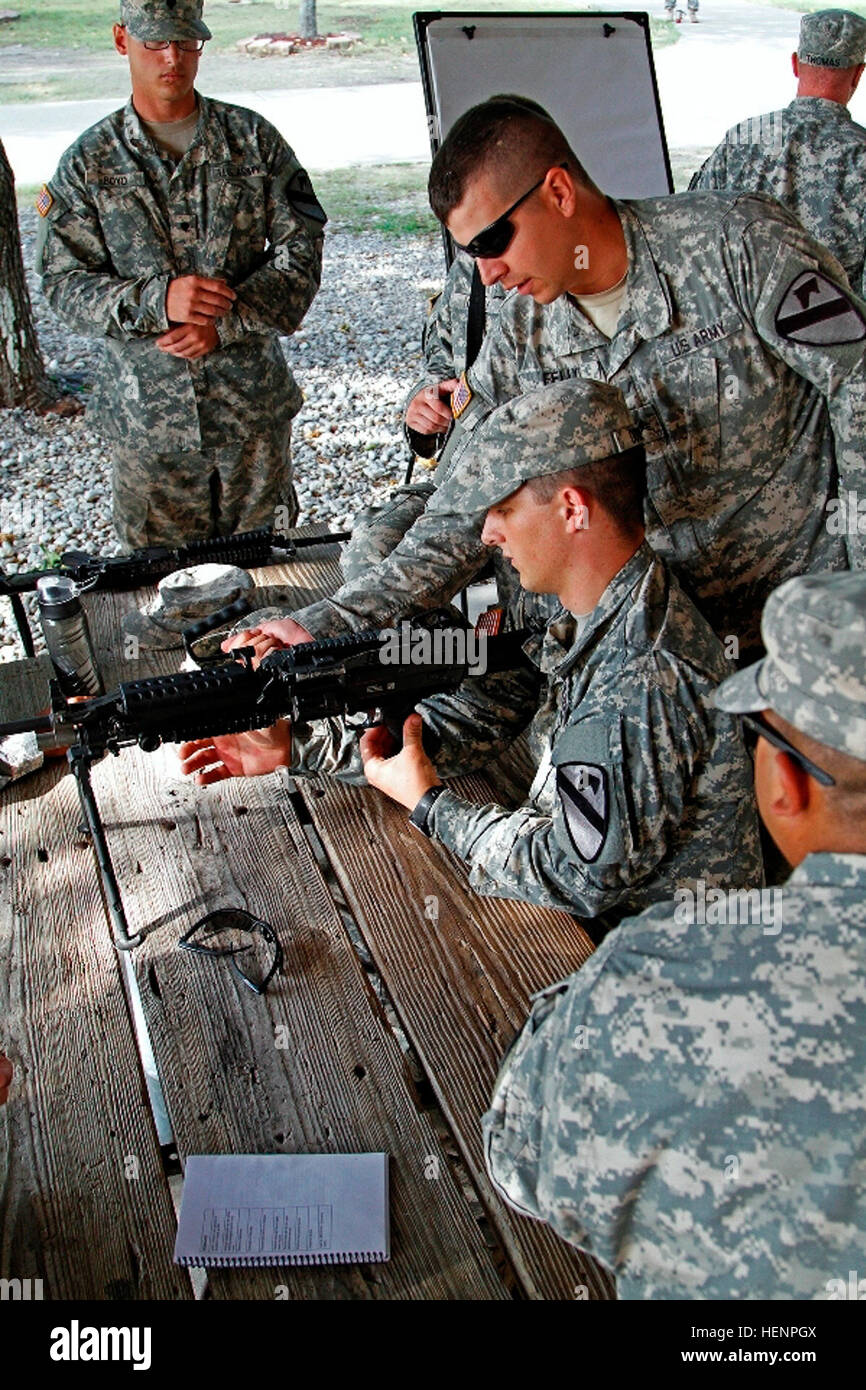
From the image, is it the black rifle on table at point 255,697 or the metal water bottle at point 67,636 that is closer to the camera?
the black rifle on table at point 255,697

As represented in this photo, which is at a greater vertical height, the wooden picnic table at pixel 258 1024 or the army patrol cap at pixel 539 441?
the army patrol cap at pixel 539 441

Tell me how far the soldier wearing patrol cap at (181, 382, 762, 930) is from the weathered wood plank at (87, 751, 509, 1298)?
0.21m

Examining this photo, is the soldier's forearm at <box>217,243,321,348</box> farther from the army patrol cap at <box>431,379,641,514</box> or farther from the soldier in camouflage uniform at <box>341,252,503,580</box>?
the army patrol cap at <box>431,379,641,514</box>

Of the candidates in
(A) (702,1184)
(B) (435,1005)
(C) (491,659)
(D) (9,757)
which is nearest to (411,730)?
(C) (491,659)

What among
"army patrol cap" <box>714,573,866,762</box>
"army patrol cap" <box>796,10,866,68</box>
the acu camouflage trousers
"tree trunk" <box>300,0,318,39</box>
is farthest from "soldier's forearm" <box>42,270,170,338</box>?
"tree trunk" <box>300,0,318,39</box>

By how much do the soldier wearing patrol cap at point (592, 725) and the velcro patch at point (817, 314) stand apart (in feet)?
1.61

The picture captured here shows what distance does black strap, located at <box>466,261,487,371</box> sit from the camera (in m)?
3.46

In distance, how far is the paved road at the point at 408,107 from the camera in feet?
37.3

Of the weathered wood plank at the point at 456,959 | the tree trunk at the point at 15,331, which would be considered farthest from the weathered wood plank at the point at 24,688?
the tree trunk at the point at 15,331

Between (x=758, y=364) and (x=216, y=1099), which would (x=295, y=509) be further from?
(x=216, y=1099)

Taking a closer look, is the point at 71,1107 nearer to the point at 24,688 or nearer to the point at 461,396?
the point at 24,688

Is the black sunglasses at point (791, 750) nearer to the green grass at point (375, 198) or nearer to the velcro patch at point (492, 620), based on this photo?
the velcro patch at point (492, 620)

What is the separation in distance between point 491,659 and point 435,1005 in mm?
916
